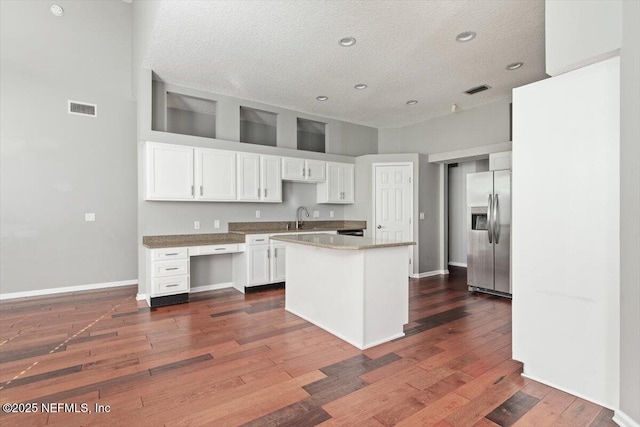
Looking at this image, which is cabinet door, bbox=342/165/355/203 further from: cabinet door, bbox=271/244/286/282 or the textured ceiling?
cabinet door, bbox=271/244/286/282

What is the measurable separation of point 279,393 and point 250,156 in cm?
381

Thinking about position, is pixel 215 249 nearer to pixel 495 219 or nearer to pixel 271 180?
pixel 271 180

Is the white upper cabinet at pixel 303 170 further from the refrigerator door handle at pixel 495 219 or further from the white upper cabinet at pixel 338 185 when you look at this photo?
the refrigerator door handle at pixel 495 219

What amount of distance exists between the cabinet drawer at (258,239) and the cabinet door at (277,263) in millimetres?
157

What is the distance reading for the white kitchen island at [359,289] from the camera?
9.58 feet

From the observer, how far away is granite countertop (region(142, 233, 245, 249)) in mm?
4558

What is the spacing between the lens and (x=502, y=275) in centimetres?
463

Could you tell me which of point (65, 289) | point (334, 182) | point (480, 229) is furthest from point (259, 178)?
point (480, 229)

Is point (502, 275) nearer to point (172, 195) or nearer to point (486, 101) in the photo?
point (486, 101)

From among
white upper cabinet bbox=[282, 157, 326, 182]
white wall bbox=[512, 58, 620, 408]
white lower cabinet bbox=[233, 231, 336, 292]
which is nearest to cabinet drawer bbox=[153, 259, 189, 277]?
white lower cabinet bbox=[233, 231, 336, 292]

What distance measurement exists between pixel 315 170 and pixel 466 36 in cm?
317

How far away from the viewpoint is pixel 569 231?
2.19 m

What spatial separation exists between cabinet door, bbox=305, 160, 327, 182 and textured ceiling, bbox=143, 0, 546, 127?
1069mm

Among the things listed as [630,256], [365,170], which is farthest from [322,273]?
[365,170]
